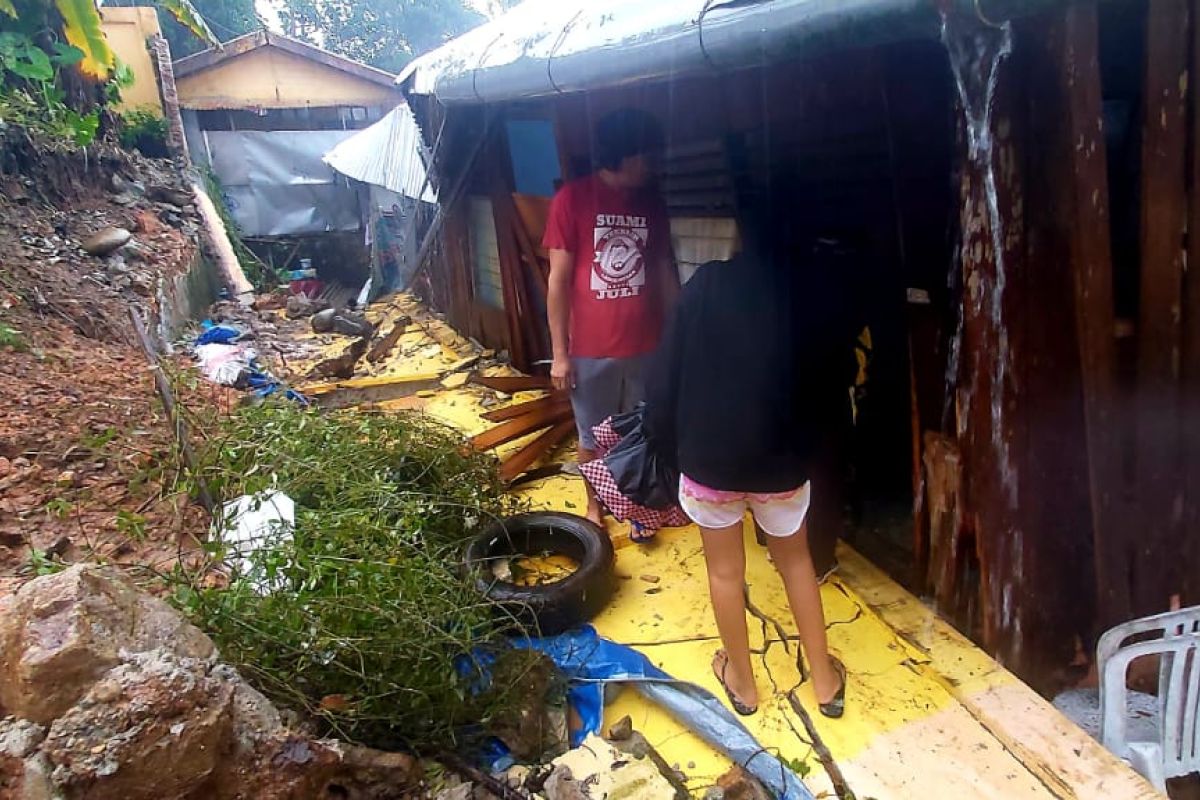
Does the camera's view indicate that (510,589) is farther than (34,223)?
No

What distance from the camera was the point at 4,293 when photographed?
20.5 ft

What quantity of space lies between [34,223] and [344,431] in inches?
258

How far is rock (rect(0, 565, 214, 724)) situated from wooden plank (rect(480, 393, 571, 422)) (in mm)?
3338

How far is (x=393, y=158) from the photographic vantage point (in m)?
9.30

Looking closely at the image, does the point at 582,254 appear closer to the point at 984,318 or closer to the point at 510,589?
the point at 510,589

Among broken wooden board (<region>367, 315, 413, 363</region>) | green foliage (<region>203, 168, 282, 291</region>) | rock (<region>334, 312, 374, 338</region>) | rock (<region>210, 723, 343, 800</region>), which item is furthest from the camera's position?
green foliage (<region>203, 168, 282, 291</region>)

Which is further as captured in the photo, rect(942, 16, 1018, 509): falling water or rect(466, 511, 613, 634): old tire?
rect(466, 511, 613, 634): old tire

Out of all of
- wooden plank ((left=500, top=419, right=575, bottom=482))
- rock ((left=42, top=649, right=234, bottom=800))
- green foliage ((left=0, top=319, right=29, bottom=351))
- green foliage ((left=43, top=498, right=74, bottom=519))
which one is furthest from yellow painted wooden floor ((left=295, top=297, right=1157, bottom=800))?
green foliage ((left=0, top=319, right=29, bottom=351))

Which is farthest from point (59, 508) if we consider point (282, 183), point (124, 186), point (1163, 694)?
point (282, 183)

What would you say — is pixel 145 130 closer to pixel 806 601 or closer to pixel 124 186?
pixel 124 186

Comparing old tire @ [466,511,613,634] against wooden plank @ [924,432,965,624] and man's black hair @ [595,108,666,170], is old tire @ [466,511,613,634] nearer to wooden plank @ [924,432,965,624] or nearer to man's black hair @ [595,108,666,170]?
wooden plank @ [924,432,965,624]

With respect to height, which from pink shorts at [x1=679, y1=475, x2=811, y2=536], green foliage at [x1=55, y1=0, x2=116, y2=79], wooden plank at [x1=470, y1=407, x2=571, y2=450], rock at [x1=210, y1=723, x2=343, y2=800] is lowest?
rock at [x1=210, y1=723, x2=343, y2=800]

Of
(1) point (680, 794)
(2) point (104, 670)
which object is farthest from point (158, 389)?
(1) point (680, 794)

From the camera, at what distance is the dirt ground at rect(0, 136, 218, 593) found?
350 cm
